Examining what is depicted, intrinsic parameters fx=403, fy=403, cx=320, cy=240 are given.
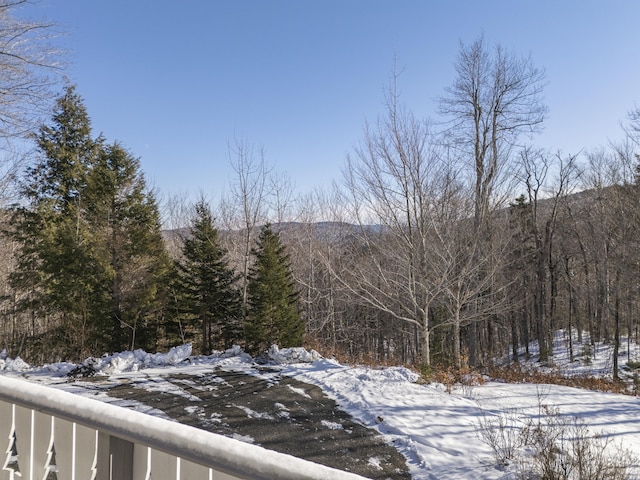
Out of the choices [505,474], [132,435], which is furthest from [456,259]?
[132,435]

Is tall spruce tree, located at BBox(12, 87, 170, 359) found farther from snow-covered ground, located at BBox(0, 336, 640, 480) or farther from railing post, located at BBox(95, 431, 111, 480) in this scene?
railing post, located at BBox(95, 431, 111, 480)

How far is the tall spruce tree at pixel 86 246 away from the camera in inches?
617

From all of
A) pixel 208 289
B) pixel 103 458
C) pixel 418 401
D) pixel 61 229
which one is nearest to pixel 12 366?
pixel 418 401

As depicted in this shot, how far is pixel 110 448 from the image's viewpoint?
1288 mm

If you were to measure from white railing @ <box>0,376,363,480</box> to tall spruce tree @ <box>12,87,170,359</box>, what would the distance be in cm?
1463

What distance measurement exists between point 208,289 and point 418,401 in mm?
13525

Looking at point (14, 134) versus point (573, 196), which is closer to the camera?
point (14, 134)

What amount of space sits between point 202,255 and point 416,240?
11.9 metres

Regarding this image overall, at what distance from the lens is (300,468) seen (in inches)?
33.9

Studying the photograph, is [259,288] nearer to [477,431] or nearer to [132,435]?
[477,431]

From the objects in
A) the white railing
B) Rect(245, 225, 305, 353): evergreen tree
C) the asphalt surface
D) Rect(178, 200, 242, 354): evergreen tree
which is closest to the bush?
the asphalt surface

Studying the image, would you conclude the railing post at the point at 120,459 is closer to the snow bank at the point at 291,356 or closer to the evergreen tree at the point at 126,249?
the snow bank at the point at 291,356

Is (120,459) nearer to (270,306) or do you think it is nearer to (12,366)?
(12,366)

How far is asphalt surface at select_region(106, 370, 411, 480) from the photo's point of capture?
4875mm
